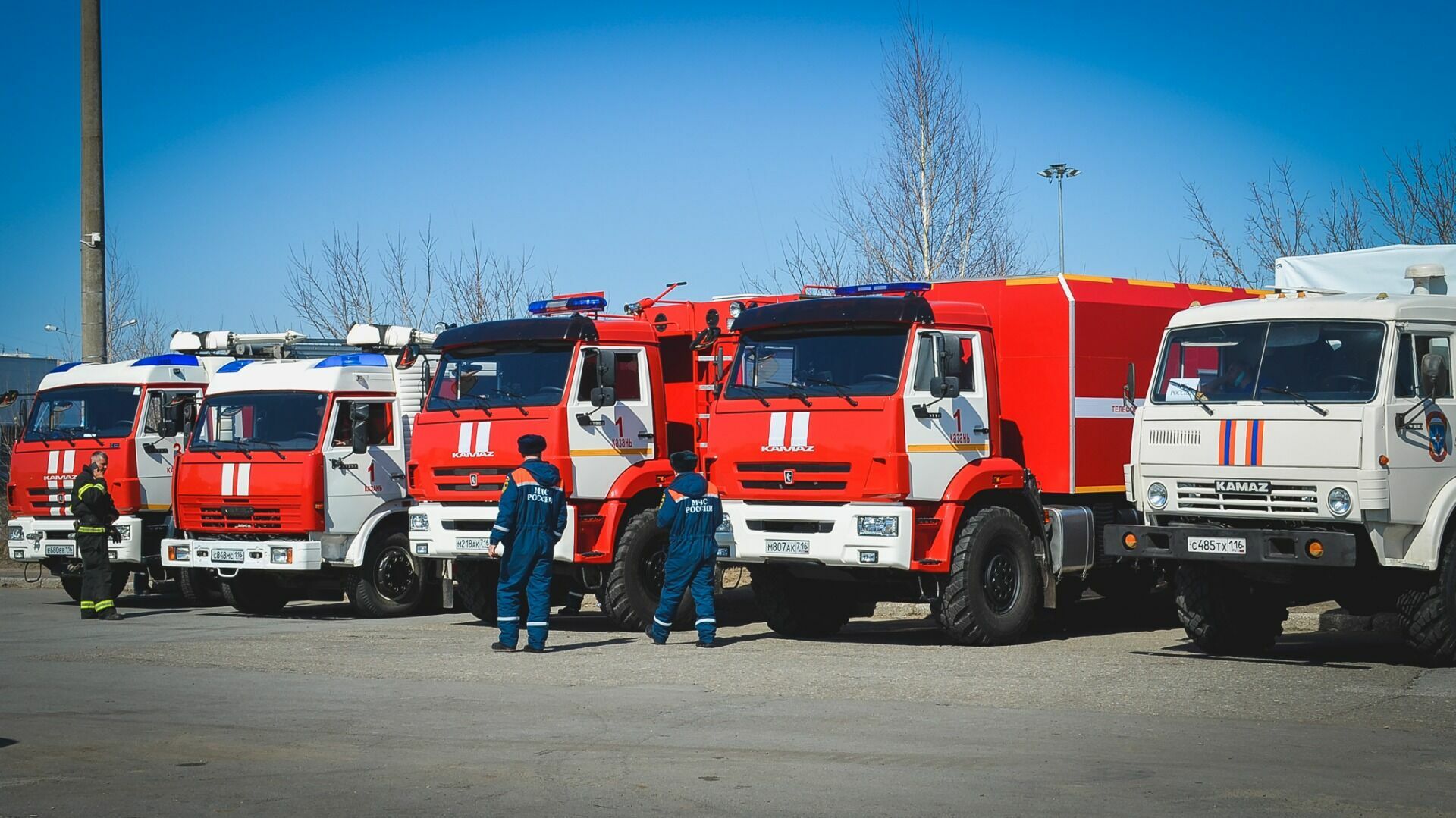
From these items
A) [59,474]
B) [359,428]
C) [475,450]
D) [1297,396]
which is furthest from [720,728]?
[59,474]

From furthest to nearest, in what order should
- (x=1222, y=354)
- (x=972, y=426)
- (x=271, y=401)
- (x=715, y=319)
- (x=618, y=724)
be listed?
(x=271, y=401)
(x=715, y=319)
(x=972, y=426)
(x=1222, y=354)
(x=618, y=724)

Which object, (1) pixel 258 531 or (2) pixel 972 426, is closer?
(2) pixel 972 426

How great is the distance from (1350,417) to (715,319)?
20.2 ft

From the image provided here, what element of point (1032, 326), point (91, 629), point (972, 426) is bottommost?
point (91, 629)

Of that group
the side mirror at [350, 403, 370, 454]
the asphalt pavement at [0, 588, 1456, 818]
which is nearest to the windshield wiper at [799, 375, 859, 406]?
the asphalt pavement at [0, 588, 1456, 818]

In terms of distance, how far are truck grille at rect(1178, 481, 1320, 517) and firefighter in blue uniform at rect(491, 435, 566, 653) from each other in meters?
5.54

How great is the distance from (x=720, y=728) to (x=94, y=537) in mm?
10515

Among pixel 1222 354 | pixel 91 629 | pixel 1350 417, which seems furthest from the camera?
pixel 91 629

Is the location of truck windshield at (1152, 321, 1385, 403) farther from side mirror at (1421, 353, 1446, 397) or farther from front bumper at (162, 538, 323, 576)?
front bumper at (162, 538, 323, 576)

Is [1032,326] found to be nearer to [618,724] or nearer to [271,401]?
[618,724]

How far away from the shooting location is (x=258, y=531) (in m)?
17.9

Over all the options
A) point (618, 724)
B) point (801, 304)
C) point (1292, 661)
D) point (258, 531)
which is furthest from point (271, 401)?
point (1292, 661)

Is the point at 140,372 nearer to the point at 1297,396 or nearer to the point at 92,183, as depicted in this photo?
the point at 92,183

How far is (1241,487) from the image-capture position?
12656 millimetres
